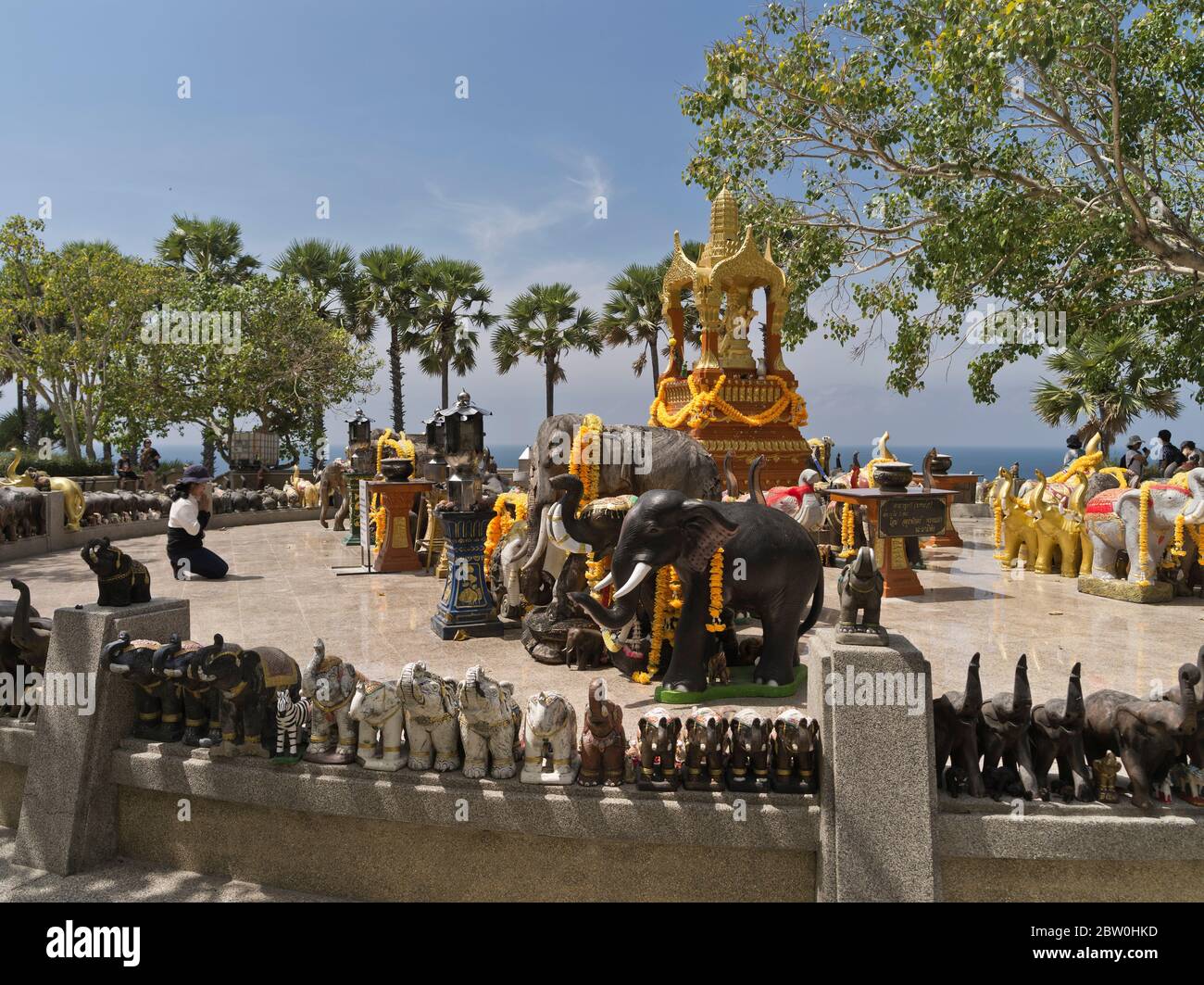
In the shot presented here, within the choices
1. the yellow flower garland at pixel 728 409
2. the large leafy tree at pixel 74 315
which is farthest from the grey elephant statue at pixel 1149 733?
the large leafy tree at pixel 74 315

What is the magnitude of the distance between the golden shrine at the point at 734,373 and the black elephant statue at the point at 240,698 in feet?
45.9

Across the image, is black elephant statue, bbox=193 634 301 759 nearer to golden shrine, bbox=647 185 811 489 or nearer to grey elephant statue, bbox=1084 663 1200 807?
grey elephant statue, bbox=1084 663 1200 807

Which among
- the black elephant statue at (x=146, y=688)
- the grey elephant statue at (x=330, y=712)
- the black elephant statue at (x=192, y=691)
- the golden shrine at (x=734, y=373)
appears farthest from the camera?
the golden shrine at (x=734, y=373)

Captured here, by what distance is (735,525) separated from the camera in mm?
5723

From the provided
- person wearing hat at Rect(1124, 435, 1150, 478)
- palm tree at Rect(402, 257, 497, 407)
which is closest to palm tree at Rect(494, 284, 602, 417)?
palm tree at Rect(402, 257, 497, 407)

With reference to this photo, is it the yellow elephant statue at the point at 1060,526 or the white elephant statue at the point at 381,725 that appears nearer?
the white elephant statue at the point at 381,725

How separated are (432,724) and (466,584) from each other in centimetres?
400

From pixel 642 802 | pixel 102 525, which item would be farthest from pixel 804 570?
pixel 102 525

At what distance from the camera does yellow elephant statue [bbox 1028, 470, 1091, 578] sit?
1133cm

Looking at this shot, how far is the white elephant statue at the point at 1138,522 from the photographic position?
9.28 m

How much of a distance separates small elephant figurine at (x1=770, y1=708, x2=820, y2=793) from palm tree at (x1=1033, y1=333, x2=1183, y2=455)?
1651 cm

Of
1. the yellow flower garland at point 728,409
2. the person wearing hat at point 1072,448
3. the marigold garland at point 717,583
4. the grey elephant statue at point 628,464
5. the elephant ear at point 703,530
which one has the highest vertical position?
the yellow flower garland at point 728,409

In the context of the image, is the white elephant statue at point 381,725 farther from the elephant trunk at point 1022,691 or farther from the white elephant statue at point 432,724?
the elephant trunk at point 1022,691

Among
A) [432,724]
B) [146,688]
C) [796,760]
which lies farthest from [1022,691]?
[146,688]
